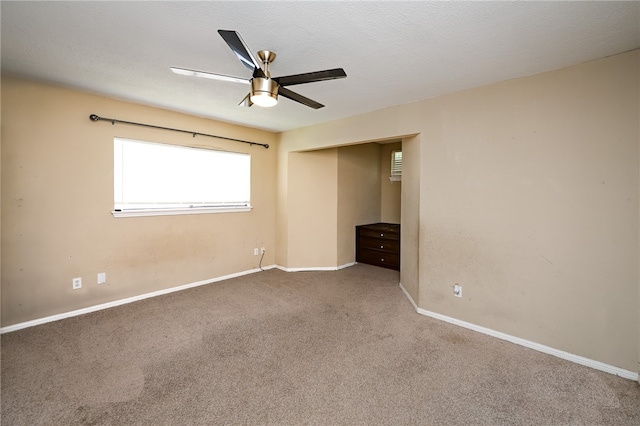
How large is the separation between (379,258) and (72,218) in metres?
4.24

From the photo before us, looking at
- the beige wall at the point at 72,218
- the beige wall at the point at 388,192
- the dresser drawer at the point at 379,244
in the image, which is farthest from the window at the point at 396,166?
the beige wall at the point at 72,218

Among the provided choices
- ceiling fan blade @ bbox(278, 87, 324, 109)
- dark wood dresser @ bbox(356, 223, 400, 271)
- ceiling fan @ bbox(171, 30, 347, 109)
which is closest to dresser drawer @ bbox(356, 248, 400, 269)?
dark wood dresser @ bbox(356, 223, 400, 271)

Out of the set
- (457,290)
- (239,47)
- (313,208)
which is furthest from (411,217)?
(239,47)

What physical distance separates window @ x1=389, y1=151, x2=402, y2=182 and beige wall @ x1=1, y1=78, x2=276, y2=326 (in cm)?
344

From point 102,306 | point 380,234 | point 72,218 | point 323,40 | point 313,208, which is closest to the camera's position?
point 323,40

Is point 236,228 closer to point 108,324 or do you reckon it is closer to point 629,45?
point 108,324

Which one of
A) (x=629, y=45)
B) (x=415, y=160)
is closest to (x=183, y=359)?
(x=415, y=160)

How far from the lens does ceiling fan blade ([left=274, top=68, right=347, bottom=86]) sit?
1.74m

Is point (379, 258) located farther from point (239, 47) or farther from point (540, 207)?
point (239, 47)

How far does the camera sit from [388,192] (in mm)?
5766

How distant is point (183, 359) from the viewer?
2234mm

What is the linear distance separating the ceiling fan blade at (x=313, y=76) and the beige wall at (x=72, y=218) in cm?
244

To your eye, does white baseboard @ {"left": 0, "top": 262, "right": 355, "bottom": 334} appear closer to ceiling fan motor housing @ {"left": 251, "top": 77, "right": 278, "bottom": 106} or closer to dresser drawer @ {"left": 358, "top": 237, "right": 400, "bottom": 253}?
dresser drawer @ {"left": 358, "top": 237, "right": 400, "bottom": 253}

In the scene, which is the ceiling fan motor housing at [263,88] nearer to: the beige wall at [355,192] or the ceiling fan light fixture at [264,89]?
the ceiling fan light fixture at [264,89]
